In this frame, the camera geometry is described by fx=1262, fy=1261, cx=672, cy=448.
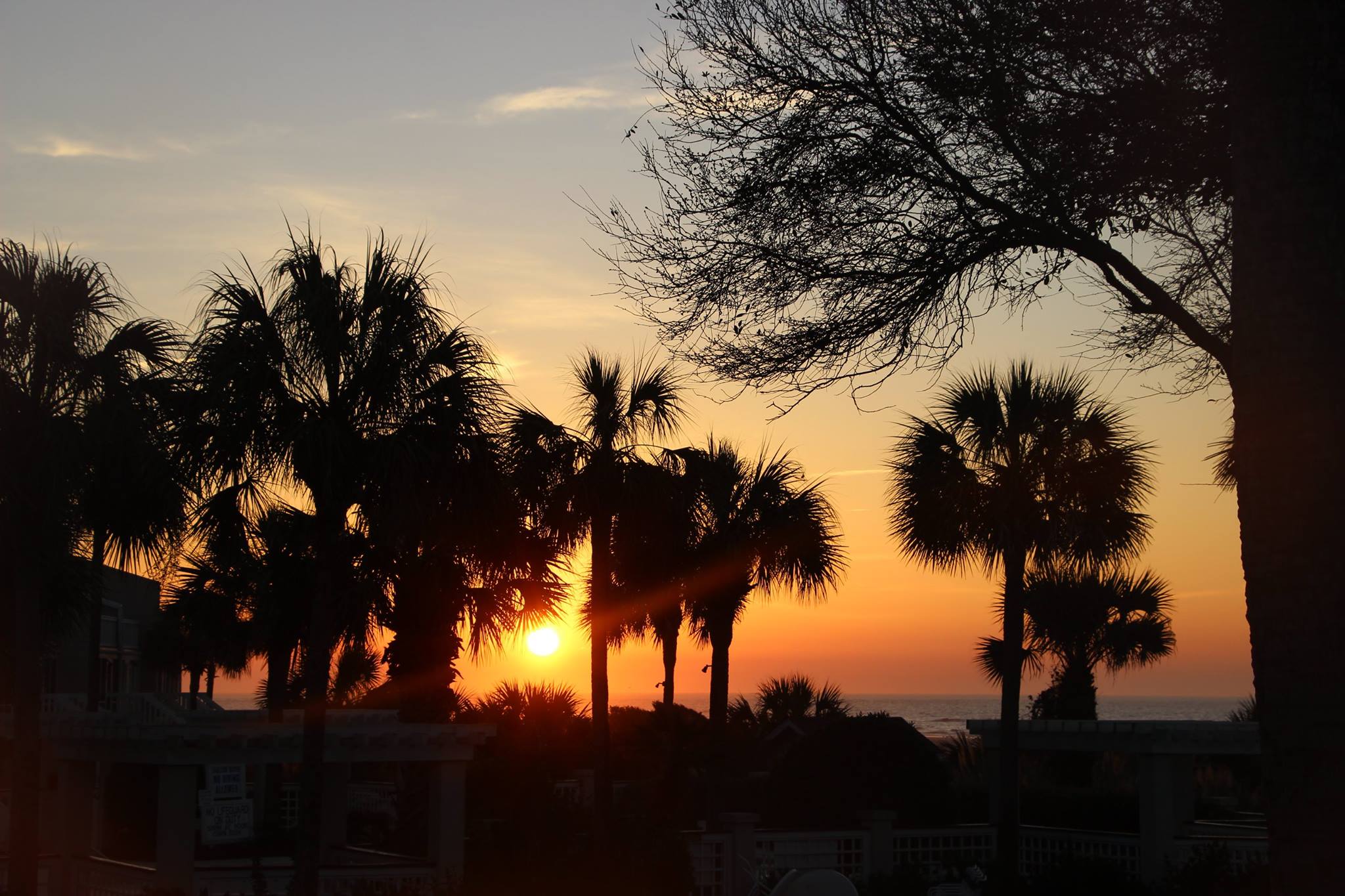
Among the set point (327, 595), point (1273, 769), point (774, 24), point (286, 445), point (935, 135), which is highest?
point (774, 24)

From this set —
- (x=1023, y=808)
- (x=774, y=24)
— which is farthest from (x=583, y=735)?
(x=774, y=24)

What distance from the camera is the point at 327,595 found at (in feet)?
43.8

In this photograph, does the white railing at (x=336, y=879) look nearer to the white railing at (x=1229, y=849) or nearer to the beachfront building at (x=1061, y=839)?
the beachfront building at (x=1061, y=839)

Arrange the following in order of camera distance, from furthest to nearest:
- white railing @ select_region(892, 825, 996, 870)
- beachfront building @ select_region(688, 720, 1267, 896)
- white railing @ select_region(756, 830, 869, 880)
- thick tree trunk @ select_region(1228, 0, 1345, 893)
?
white railing @ select_region(892, 825, 996, 870) < white railing @ select_region(756, 830, 869, 880) < beachfront building @ select_region(688, 720, 1267, 896) < thick tree trunk @ select_region(1228, 0, 1345, 893)

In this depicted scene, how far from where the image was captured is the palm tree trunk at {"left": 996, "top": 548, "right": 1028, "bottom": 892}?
746 inches

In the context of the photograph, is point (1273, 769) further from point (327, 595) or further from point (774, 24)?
point (327, 595)

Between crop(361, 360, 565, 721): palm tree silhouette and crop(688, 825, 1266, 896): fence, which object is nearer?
crop(361, 360, 565, 721): palm tree silhouette

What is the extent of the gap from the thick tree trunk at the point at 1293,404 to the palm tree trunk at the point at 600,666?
1491cm

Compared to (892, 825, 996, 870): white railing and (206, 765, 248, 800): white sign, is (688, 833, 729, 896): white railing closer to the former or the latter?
(892, 825, 996, 870): white railing

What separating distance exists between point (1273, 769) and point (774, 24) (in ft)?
21.4

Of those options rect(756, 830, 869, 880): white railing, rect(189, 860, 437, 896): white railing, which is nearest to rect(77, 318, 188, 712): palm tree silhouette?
rect(189, 860, 437, 896): white railing

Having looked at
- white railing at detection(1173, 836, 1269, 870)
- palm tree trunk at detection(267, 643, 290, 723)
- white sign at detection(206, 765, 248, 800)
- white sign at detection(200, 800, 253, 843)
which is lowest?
white railing at detection(1173, 836, 1269, 870)

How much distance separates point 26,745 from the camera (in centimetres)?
1212

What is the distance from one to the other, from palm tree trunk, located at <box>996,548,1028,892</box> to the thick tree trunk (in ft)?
48.3
